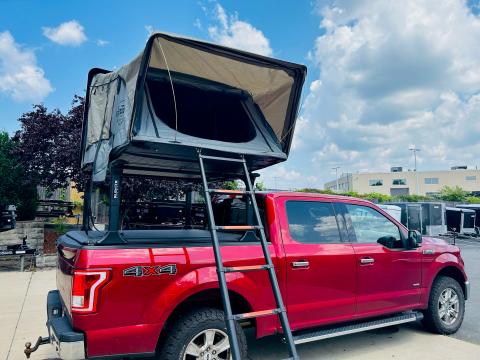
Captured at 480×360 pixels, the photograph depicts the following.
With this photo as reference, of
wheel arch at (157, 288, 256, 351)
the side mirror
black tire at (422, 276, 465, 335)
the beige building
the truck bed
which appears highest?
the beige building

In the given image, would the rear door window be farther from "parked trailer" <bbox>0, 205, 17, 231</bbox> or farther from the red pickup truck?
"parked trailer" <bbox>0, 205, 17, 231</bbox>

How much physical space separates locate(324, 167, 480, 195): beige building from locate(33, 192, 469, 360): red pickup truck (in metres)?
82.2

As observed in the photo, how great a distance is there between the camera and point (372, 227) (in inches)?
194

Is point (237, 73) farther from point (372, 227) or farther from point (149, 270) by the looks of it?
point (372, 227)

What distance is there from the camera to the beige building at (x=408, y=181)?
84875 millimetres

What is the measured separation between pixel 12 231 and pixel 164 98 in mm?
8964

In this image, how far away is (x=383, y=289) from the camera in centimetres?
468

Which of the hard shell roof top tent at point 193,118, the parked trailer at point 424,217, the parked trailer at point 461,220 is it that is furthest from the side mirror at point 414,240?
the parked trailer at point 461,220

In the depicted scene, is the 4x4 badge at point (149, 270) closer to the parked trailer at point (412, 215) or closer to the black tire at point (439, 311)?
the black tire at point (439, 311)

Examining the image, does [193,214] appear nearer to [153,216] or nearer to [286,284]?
[153,216]

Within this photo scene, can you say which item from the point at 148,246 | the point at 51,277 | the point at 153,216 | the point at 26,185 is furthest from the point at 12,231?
the point at 148,246

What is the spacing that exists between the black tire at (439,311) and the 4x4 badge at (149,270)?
3665 millimetres

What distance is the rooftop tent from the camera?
373 centimetres

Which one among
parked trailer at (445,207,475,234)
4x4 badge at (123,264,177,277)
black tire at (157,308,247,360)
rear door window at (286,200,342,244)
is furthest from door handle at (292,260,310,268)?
parked trailer at (445,207,475,234)
